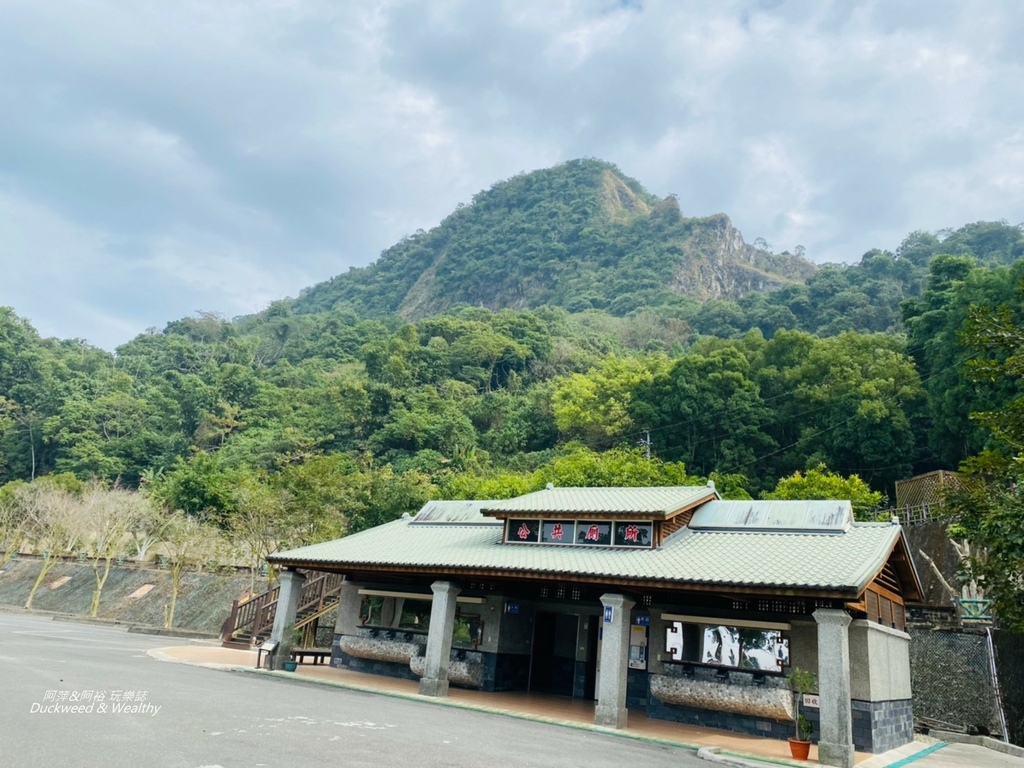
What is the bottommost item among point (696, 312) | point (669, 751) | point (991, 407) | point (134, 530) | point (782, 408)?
point (669, 751)

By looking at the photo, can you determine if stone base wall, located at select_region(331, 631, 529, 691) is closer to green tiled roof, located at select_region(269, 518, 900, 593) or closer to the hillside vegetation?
green tiled roof, located at select_region(269, 518, 900, 593)

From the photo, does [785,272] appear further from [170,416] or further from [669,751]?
[669,751]

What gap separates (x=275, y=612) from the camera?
19.2m

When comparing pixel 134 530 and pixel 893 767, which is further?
pixel 134 530

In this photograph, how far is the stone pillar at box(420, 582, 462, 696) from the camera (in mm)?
13898

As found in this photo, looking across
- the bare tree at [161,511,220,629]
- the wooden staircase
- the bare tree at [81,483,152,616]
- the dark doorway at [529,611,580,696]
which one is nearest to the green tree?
the dark doorway at [529,611,580,696]

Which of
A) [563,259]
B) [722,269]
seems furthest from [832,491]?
[563,259]

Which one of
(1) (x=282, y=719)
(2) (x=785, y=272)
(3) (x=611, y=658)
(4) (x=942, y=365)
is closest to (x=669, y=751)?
(3) (x=611, y=658)

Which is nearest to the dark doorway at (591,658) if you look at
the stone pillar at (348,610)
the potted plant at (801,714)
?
the potted plant at (801,714)

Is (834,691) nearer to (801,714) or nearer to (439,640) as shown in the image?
(801,714)

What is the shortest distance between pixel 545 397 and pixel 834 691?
39.9 meters

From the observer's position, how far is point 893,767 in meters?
9.94

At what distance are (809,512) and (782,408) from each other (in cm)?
2509

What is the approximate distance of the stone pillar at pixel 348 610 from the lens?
1798 centimetres
